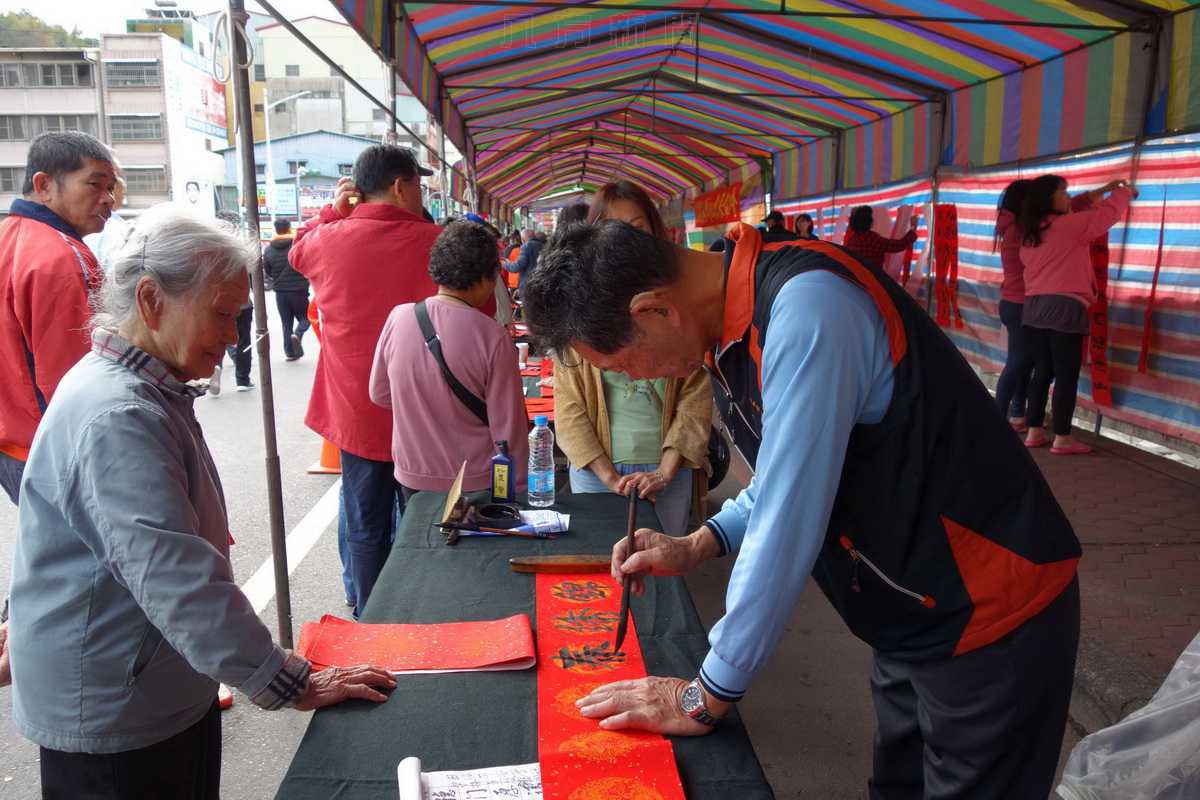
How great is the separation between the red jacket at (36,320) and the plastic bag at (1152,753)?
2.85 m

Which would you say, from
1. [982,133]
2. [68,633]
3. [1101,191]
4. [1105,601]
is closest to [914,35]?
[982,133]

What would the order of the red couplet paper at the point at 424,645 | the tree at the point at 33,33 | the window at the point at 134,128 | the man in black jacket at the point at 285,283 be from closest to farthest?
1. the red couplet paper at the point at 424,645
2. the man in black jacket at the point at 285,283
3. the tree at the point at 33,33
4. the window at the point at 134,128

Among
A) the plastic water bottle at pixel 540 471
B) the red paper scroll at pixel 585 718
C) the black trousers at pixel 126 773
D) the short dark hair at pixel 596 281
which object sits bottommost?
the black trousers at pixel 126 773

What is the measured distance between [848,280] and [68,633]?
123 centimetres

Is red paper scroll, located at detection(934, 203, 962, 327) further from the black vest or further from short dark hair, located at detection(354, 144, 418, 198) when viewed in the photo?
the black vest

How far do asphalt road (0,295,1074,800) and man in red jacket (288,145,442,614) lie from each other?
58 cm

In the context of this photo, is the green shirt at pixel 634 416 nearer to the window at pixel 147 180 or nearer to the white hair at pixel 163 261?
the white hair at pixel 163 261

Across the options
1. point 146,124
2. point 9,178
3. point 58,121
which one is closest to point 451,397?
point 9,178

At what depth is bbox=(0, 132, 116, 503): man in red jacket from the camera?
7.84ft

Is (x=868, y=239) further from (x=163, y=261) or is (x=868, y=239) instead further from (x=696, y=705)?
(x=163, y=261)

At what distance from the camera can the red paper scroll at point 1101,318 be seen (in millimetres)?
5426

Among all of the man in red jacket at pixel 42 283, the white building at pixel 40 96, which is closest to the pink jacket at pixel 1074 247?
the man in red jacket at pixel 42 283

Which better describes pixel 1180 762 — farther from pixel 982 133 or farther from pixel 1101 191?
pixel 982 133

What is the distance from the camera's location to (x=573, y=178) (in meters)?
24.1
